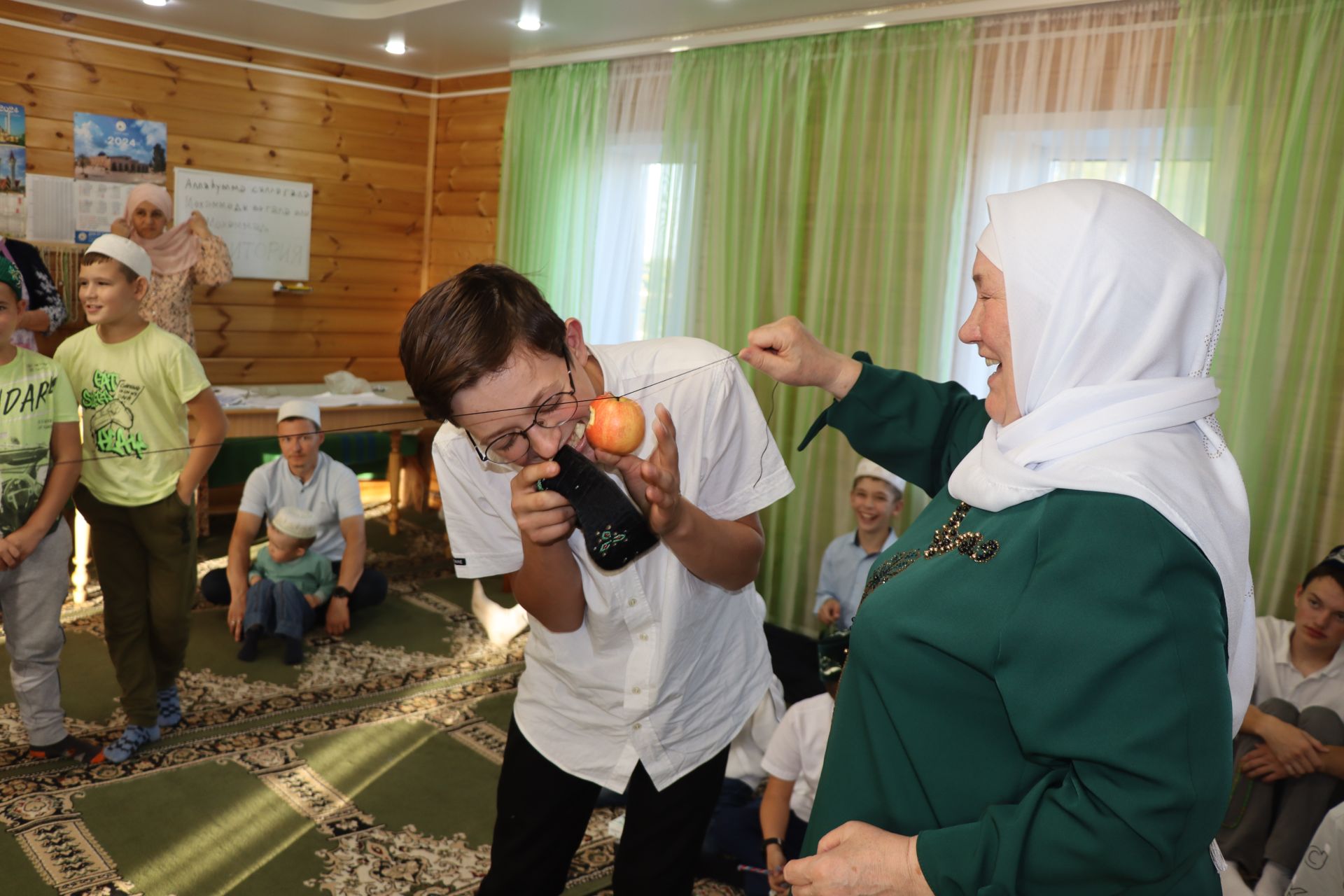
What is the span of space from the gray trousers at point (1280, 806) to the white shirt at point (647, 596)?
166 centimetres

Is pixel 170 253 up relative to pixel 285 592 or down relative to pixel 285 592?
up

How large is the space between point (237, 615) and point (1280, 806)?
10.4ft

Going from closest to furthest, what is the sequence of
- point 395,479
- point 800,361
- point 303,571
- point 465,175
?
point 800,361 < point 303,571 < point 395,479 < point 465,175

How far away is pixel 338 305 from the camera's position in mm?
5789

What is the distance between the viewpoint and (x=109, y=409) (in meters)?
2.17

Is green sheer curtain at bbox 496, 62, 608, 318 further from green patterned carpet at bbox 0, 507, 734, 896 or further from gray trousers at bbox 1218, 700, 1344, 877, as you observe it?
gray trousers at bbox 1218, 700, 1344, 877

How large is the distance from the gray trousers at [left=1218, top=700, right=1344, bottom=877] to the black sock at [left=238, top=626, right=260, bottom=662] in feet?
9.97

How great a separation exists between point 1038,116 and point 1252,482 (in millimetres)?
1440

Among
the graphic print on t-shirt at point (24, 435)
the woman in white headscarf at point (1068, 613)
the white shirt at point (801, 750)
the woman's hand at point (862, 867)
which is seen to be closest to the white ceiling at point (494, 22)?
the white shirt at point (801, 750)

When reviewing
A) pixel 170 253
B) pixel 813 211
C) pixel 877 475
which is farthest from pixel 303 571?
pixel 813 211

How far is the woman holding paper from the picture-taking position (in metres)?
4.36

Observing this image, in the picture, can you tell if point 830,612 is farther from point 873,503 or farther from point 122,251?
point 122,251

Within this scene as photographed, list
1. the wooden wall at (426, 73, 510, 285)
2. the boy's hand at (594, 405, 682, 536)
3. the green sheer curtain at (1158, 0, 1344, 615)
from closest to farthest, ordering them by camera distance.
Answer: the boy's hand at (594, 405, 682, 536), the green sheer curtain at (1158, 0, 1344, 615), the wooden wall at (426, 73, 510, 285)

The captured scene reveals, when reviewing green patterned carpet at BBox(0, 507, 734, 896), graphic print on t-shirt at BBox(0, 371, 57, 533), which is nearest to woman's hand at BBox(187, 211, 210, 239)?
green patterned carpet at BBox(0, 507, 734, 896)
